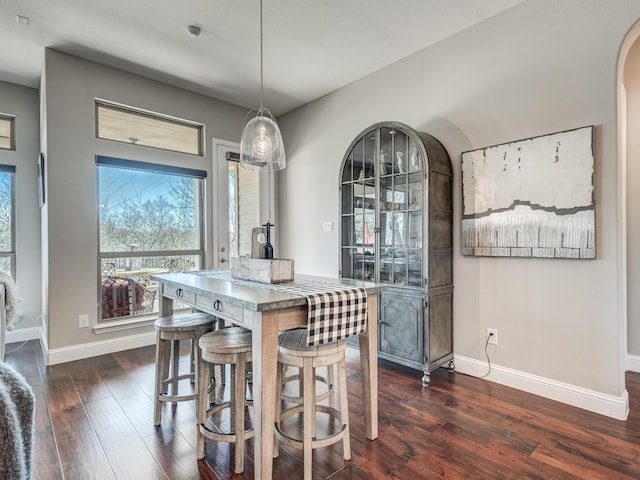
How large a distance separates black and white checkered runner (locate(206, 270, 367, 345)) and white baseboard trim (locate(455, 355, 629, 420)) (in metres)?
1.52

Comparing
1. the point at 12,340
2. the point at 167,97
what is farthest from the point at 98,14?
the point at 12,340

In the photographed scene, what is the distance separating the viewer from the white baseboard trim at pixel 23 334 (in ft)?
12.0

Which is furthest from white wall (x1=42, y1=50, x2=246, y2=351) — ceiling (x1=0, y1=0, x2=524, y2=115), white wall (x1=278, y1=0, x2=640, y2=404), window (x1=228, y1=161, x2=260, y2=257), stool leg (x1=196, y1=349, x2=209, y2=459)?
white wall (x1=278, y1=0, x2=640, y2=404)

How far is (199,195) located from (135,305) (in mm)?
1382

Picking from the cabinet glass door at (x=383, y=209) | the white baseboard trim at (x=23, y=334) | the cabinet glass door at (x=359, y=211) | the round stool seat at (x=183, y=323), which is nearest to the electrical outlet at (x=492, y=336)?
the cabinet glass door at (x=383, y=209)

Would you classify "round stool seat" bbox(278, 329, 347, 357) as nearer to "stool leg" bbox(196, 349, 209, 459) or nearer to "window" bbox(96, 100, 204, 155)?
"stool leg" bbox(196, 349, 209, 459)

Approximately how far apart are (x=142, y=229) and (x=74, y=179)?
0.76 meters

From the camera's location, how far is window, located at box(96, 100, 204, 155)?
11.3 ft

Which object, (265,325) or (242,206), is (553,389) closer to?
(265,325)

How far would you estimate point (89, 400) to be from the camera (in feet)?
7.84

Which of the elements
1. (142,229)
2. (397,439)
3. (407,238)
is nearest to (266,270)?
(397,439)

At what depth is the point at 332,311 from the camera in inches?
62.6

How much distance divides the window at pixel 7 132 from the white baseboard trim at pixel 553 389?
16.0 feet

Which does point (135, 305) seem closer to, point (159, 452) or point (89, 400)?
point (89, 400)
